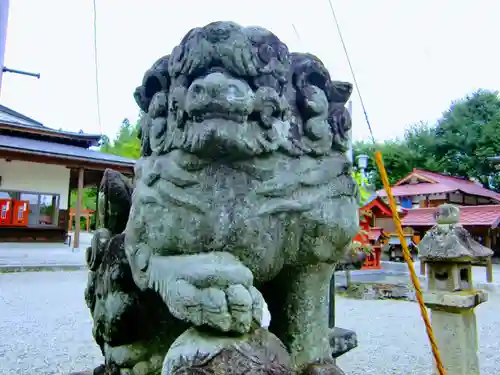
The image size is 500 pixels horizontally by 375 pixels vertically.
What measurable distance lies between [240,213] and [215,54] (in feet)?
1.08

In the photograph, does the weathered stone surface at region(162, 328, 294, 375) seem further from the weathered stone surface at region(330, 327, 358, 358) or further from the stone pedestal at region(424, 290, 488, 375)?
the stone pedestal at region(424, 290, 488, 375)

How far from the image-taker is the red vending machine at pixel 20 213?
34.3 feet

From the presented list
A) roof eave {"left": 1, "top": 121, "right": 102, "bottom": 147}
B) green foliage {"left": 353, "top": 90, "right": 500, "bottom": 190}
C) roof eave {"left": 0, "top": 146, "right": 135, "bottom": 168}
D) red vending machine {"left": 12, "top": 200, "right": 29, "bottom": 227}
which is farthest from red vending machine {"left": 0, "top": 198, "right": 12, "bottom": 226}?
green foliage {"left": 353, "top": 90, "right": 500, "bottom": 190}

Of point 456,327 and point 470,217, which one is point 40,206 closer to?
point 456,327

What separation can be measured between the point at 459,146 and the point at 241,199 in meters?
21.3

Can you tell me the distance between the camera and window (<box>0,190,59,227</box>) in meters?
10.7

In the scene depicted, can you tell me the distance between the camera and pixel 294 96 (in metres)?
1.04

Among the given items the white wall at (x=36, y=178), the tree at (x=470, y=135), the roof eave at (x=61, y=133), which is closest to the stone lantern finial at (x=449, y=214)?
the white wall at (x=36, y=178)

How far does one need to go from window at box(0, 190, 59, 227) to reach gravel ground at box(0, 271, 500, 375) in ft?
16.8

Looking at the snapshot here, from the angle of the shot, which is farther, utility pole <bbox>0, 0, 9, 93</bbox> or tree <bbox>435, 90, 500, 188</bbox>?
tree <bbox>435, 90, 500, 188</bbox>

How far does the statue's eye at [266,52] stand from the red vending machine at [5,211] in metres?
10.8

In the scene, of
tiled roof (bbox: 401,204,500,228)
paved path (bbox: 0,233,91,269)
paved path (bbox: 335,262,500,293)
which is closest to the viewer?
paved path (bbox: 335,262,500,293)

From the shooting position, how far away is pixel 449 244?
226 centimetres

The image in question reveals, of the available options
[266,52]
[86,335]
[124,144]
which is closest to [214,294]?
[266,52]
